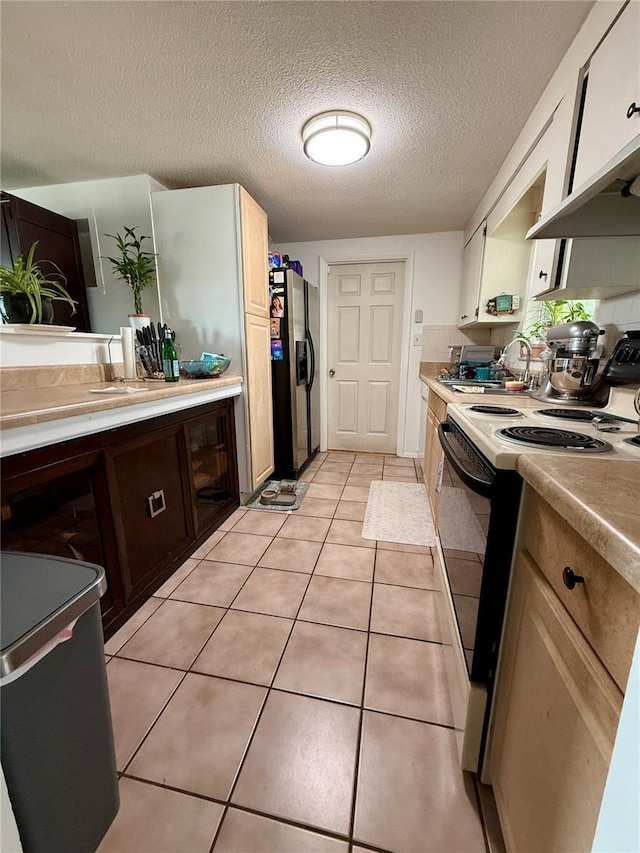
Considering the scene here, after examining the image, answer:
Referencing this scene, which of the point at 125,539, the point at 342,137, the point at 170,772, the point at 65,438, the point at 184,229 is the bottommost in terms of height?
the point at 170,772

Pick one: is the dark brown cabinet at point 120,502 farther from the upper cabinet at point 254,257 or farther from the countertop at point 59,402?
the upper cabinet at point 254,257

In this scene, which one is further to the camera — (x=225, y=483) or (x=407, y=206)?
(x=407, y=206)

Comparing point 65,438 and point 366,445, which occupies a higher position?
point 65,438

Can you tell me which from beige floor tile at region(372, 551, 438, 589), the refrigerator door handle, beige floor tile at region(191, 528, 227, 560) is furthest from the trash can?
the refrigerator door handle

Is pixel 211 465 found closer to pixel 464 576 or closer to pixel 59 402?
pixel 59 402

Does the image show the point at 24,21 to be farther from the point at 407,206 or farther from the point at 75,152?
the point at 407,206

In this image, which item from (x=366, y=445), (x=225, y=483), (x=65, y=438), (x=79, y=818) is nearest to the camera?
(x=79, y=818)

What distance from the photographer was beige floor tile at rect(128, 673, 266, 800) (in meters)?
0.89

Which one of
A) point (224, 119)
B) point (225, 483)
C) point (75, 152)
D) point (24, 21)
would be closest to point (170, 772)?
point (225, 483)

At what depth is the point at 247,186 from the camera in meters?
2.35

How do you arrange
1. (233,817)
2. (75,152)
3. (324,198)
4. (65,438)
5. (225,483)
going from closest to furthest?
(233,817) → (65,438) → (75,152) → (225,483) → (324,198)

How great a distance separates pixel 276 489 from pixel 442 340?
2.24 meters

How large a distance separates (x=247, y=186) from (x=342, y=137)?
95 centimetres

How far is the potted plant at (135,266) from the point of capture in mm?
2043
